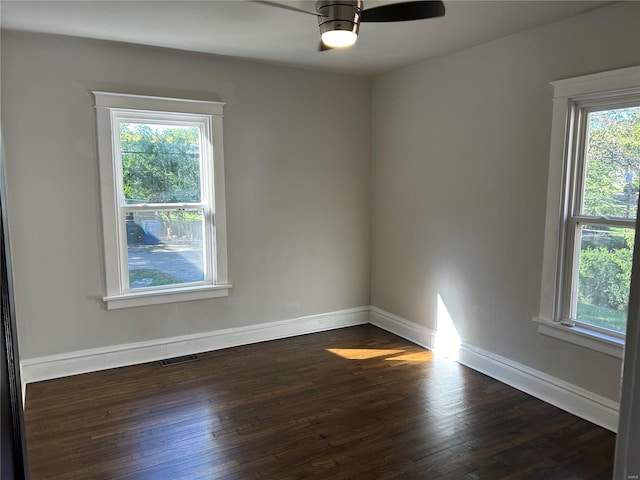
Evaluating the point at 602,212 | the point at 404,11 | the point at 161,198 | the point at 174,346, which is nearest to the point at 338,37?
the point at 404,11

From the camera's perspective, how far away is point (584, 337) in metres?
2.88

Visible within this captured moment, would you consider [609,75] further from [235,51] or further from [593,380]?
[235,51]

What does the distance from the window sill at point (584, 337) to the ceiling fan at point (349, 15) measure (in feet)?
6.91

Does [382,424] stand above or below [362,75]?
below

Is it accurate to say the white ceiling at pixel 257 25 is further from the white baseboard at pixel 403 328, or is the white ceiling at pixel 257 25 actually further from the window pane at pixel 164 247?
the white baseboard at pixel 403 328

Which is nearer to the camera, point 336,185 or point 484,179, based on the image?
point 484,179

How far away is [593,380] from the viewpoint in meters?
2.87

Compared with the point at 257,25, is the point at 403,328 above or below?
below

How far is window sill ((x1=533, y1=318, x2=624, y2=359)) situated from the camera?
2730 millimetres

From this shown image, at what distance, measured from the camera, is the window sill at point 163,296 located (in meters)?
3.66

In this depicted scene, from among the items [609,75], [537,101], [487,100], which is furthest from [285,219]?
[609,75]

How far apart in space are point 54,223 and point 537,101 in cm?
355

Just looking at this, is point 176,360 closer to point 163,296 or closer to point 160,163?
point 163,296

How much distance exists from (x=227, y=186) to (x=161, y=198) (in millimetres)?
560
